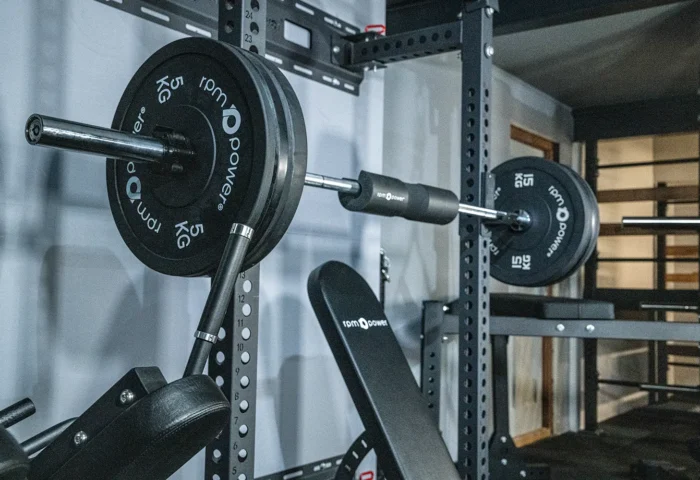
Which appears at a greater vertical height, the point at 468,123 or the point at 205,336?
the point at 468,123

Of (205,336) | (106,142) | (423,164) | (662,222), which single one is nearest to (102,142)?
(106,142)

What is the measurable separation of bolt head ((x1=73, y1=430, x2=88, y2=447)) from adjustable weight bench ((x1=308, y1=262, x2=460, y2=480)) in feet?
2.93

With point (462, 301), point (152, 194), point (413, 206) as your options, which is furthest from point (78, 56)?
point (462, 301)

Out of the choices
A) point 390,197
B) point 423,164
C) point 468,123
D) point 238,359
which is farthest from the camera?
point 423,164

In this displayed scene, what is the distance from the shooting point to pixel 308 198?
183cm

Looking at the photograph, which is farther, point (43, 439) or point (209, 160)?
point (209, 160)

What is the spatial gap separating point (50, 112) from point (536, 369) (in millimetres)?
3531

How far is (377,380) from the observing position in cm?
165

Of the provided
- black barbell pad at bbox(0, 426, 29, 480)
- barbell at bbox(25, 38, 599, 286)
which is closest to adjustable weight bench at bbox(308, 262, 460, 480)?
barbell at bbox(25, 38, 599, 286)

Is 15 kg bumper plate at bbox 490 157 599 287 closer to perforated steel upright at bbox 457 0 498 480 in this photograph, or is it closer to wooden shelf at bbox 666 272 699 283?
perforated steel upright at bbox 457 0 498 480

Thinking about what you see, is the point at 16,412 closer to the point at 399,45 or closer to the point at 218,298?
the point at 218,298

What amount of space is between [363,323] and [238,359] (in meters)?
0.60

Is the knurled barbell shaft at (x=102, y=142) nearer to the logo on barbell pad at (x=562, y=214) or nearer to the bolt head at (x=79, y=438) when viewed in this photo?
the bolt head at (x=79, y=438)

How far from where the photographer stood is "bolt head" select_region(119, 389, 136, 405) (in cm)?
76
